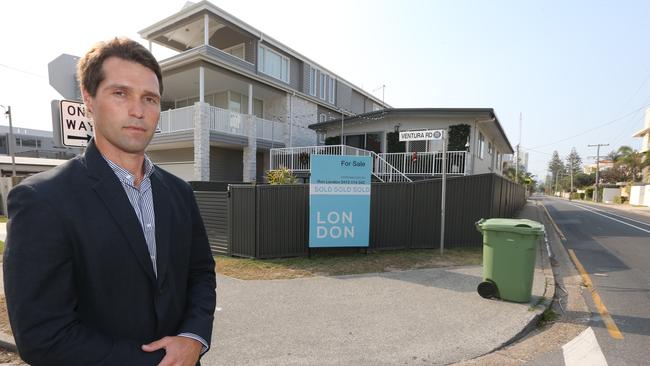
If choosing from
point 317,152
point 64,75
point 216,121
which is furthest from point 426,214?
point 216,121

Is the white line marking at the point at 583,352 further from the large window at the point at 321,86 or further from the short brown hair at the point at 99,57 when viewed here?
the large window at the point at 321,86

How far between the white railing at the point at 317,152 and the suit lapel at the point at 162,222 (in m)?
13.1

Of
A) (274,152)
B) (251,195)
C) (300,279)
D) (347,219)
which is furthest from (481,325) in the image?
(274,152)

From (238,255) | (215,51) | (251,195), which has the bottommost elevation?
(238,255)

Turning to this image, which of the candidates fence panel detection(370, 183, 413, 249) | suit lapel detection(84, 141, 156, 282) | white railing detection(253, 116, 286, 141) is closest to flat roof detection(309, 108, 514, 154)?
white railing detection(253, 116, 286, 141)

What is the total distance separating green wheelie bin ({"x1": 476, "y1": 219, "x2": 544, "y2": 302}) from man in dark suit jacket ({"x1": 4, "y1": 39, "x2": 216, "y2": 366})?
4.73 metres

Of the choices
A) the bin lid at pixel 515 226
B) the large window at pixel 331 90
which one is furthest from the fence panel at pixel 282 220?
the large window at pixel 331 90

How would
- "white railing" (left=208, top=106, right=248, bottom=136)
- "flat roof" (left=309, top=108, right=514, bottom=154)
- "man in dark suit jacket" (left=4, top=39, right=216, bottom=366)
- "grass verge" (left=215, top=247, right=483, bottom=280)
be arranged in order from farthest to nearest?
"flat roof" (left=309, top=108, right=514, bottom=154) < "white railing" (left=208, top=106, right=248, bottom=136) < "grass verge" (left=215, top=247, right=483, bottom=280) < "man in dark suit jacket" (left=4, top=39, right=216, bottom=366)

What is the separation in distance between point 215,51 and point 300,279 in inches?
496

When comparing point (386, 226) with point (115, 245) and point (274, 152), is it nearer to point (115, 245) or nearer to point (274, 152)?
point (115, 245)

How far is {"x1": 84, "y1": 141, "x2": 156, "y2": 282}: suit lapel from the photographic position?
1.33 meters

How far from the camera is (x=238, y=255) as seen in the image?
307 inches

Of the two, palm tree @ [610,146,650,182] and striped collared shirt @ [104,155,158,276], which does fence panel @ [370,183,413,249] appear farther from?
palm tree @ [610,146,650,182]

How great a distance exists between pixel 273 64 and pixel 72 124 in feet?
52.4
